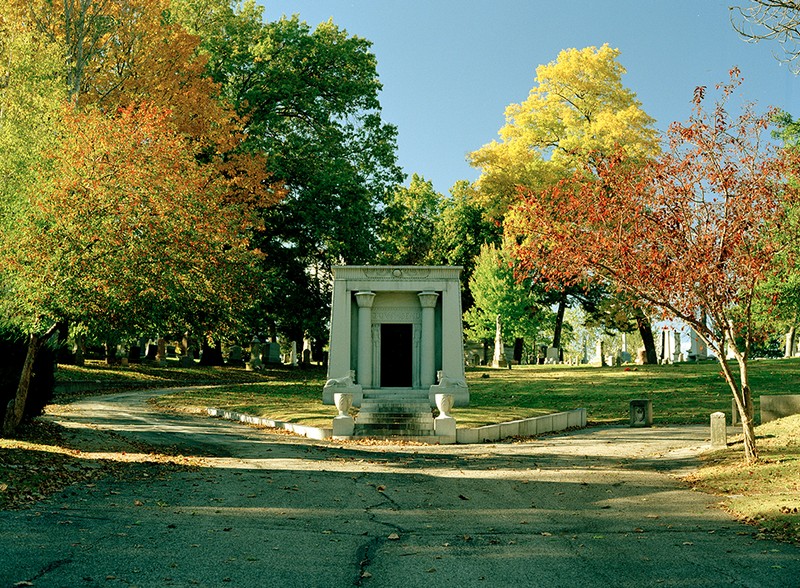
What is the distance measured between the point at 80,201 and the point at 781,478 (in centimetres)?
1292

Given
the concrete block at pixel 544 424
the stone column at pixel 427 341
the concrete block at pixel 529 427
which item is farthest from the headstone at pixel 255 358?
the concrete block at pixel 529 427

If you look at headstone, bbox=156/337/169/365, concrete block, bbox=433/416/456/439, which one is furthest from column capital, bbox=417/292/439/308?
headstone, bbox=156/337/169/365

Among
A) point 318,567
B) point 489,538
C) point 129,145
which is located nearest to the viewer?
point 318,567

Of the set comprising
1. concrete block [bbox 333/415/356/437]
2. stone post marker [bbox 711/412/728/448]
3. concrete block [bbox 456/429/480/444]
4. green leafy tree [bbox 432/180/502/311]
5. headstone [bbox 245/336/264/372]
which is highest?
green leafy tree [bbox 432/180/502/311]

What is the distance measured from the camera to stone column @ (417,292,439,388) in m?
25.2

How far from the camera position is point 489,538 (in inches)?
303

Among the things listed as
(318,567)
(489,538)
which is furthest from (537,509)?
(318,567)

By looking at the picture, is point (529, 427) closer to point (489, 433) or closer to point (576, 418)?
point (489, 433)

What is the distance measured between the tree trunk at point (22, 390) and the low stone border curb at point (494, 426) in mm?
7175

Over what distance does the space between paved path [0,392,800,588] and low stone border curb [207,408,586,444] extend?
437cm

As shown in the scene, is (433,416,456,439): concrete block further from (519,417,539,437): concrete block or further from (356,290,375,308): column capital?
(356,290,375,308): column capital

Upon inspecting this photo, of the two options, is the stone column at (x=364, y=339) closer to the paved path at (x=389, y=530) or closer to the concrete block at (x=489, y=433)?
the concrete block at (x=489, y=433)

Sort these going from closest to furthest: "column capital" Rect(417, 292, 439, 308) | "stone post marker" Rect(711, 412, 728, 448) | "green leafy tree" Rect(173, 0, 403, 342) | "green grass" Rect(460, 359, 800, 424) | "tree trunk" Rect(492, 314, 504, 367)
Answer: "stone post marker" Rect(711, 412, 728, 448) < "green grass" Rect(460, 359, 800, 424) < "column capital" Rect(417, 292, 439, 308) < "green leafy tree" Rect(173, 0, 403, 342) < "tree trunk" Rect(492, 314, 504, 367)

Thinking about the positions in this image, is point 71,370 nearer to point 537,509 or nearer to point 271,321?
point 271,321
